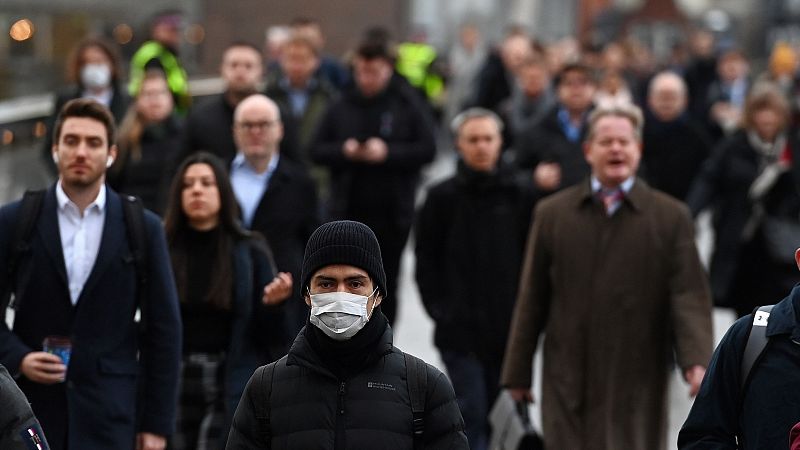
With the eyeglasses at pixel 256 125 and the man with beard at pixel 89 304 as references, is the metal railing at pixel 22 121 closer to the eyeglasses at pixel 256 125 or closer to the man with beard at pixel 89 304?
the eyeglasses at pixel 256 125

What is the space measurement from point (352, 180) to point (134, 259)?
16.5 feet

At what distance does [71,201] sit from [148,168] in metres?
3.71

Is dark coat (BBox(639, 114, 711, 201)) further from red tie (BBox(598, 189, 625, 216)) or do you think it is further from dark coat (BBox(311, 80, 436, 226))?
red tie (BBox(598, 189, 625, 216))

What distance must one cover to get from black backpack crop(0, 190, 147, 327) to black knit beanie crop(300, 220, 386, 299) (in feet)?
6.76

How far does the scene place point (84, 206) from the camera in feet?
22.4

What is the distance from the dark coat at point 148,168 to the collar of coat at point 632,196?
9.40ft

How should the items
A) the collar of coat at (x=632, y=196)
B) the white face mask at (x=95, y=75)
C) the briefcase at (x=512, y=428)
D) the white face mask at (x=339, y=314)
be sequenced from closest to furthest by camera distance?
1. the white face mask at (x=339, y=314)
2. the briefcase at (x=512, y=428)
3. the collar of coat at (x=632, y=196)
4. the white face mask at (x=95, y=75)

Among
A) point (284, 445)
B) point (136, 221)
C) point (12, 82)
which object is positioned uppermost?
point (12, 82)

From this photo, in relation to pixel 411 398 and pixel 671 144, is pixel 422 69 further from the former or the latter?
pixel 411 398

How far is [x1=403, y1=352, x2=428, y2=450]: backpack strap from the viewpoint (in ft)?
15.8

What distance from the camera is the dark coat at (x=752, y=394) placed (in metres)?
4.84

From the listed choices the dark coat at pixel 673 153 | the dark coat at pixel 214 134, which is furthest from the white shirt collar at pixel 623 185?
the dark coat at pixel 673 153

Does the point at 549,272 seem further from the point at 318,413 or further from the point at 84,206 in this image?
the point at 318,413

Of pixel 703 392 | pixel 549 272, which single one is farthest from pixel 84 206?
pixel 703 392
